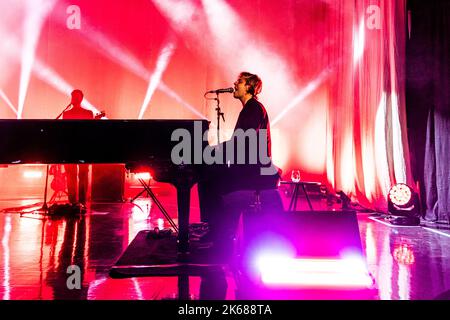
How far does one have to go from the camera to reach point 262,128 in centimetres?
291

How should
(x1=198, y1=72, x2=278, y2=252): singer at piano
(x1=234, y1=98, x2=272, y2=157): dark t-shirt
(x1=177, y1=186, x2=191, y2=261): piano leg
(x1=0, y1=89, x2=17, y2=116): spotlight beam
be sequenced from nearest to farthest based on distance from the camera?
(x1=177, y1=186, x2=191, y2=261): piano leg < (x1=198, y1=72, x2=278, y2=252): singer at piano < (x1=234, y1=98, x2=272, y2=157): dark t-shirt < (x1=0, y1=89, x2=17, y2=116): spotlight beam

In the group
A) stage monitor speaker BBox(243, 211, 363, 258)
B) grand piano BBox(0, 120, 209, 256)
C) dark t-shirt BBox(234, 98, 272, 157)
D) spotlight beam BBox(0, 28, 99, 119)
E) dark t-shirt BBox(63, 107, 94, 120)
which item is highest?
spotlight beam BBox(0, 28, 99, 119)

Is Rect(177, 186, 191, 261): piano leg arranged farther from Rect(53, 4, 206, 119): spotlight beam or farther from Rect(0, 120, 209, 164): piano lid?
Rect(53, 4, 206, 119): spotlight beam

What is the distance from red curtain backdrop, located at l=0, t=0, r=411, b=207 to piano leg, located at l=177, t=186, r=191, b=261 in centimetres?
528

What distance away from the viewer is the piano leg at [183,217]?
2.51 meters

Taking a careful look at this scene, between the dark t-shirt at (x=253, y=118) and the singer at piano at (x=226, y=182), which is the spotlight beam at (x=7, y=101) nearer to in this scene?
the singer at piano at (x=226, y=182)

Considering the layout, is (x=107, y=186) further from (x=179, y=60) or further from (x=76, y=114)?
(x=179, y=60)

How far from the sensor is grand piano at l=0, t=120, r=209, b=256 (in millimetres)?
2518

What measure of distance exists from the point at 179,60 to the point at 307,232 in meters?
7.19

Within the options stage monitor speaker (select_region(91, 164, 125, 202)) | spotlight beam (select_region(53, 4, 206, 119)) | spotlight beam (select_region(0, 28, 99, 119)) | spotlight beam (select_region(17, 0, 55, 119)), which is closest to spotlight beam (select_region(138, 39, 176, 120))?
spotlight beam (select_region(53, 4, 206, 119))

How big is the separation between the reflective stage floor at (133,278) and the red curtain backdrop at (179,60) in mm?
4159

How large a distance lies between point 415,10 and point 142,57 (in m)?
5.96

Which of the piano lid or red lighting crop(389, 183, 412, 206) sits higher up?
the piano lid
